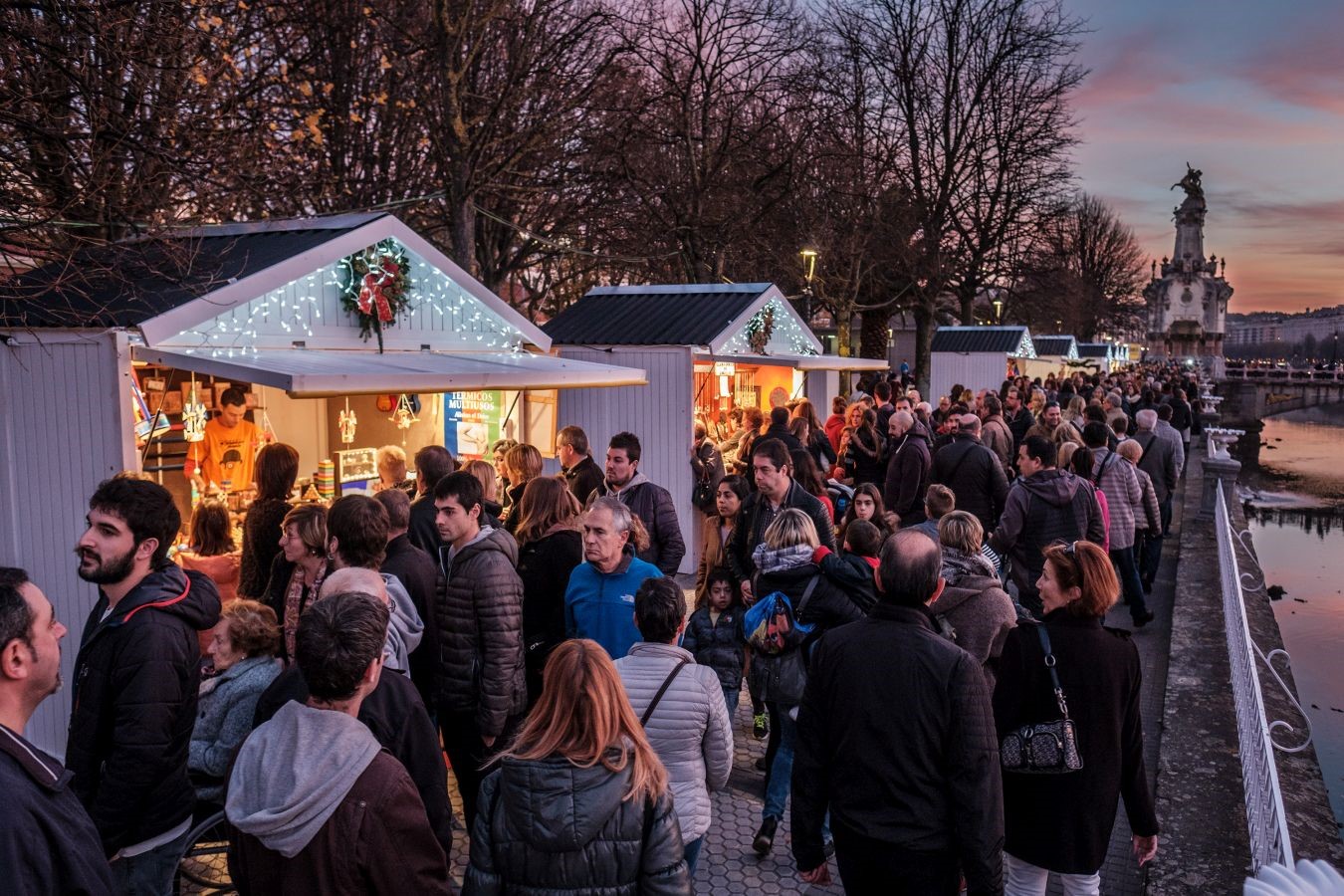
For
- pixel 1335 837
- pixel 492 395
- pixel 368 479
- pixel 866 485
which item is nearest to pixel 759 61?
pixel 492 395

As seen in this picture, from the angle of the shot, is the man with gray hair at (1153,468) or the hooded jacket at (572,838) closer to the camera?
the hooded jacket at (572,838)

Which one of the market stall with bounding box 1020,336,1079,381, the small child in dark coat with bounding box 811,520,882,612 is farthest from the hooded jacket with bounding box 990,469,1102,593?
the market stall with bounding box 1020,336,1079,381

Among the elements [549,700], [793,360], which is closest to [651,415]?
[793,360]

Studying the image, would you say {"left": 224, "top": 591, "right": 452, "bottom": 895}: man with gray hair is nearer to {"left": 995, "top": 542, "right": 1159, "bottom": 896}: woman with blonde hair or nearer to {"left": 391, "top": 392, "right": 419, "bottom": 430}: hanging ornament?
{"left": 995, "top": 542, "right": 1159, "bottom": 896}: woman with blonde hair

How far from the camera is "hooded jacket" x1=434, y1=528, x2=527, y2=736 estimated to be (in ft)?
13.4

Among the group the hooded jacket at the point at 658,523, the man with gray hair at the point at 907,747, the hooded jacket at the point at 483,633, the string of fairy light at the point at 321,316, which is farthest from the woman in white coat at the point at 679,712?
the string of fairy light at the point at 321,316

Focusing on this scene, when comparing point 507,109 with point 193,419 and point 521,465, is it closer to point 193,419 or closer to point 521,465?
point 193,419

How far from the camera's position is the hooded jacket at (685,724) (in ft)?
10.2

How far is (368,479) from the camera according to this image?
958 cm

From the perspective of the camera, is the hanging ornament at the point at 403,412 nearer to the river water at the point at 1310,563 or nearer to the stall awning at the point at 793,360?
the stall awning at the point at 793,360

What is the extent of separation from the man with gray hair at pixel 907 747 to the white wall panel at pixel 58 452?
4.95m

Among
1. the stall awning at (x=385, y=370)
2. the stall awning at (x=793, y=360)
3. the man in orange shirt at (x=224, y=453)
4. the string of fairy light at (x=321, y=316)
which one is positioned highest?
the string of fairy light at (x=321, y=316)

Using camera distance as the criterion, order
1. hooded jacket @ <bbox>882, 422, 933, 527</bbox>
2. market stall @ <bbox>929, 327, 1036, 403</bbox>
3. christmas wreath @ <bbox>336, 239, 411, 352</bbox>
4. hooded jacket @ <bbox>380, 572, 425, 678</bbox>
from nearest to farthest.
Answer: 1. hooded jacket @ <bbox>380, 572, 425, 678</bbox>
2. christmas wreath @ <bbox>336, 239, 411, 352</bbox>
3. hooded jacket @ <bbox>882, 422, 933, 527</bbox>
4. market stall @ <bbox>929, 327, 1036, 403</bbox>

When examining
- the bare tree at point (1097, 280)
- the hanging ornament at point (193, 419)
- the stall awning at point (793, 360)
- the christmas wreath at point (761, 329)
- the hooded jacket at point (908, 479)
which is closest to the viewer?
the hanging ornament at point (193, 419)
